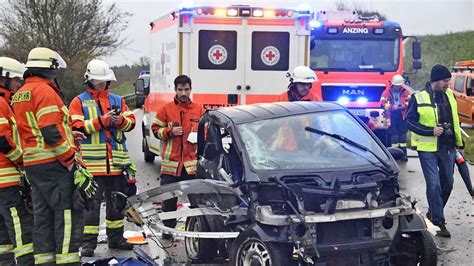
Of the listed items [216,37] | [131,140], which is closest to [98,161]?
[216,37]

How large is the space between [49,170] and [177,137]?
202 centimetres

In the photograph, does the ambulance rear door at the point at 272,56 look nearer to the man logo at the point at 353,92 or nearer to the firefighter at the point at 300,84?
the firefighter at the point at 300,84

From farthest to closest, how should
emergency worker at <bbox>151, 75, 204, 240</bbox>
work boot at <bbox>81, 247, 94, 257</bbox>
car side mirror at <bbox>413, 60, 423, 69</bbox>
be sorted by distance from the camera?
car side mirror at <bbox>413, 60, 423, 69</bbox>
emergency worker at <bbox>151, 75, 204, 240</bbox>
work boot at <bbox>81, 247, 94, 257</bbox>

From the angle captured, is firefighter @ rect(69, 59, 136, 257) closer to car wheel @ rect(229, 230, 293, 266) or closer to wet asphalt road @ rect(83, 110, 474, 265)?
wet asphalt road @ rect(83, 110, 474, 265)

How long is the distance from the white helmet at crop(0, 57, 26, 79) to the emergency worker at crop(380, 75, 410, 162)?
851 cm

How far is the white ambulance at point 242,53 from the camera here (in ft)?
32.4

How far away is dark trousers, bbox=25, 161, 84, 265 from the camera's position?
17.1 feet

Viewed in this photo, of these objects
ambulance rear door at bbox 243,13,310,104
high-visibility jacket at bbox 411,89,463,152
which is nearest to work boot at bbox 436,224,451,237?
high-visibility jacket at bbox 411,89,463,152

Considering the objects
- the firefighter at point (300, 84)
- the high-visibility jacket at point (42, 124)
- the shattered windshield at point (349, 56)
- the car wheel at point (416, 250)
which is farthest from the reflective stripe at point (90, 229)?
the shattered windshield at point (349, 56)

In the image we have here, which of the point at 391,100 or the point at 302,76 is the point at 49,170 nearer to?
the point at 302,76

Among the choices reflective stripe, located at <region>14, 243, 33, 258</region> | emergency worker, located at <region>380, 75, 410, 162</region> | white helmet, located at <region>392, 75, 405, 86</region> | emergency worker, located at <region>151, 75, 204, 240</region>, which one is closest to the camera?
reflective stripe, located at <region>14, 243, 33, 258</region>

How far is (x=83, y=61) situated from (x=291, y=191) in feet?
82.3

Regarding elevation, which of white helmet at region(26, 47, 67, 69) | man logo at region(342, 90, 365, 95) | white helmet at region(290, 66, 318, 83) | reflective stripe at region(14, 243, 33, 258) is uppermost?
white helmet at region(26, 47, 67, 69)

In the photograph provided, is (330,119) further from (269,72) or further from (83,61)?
(83,61)
